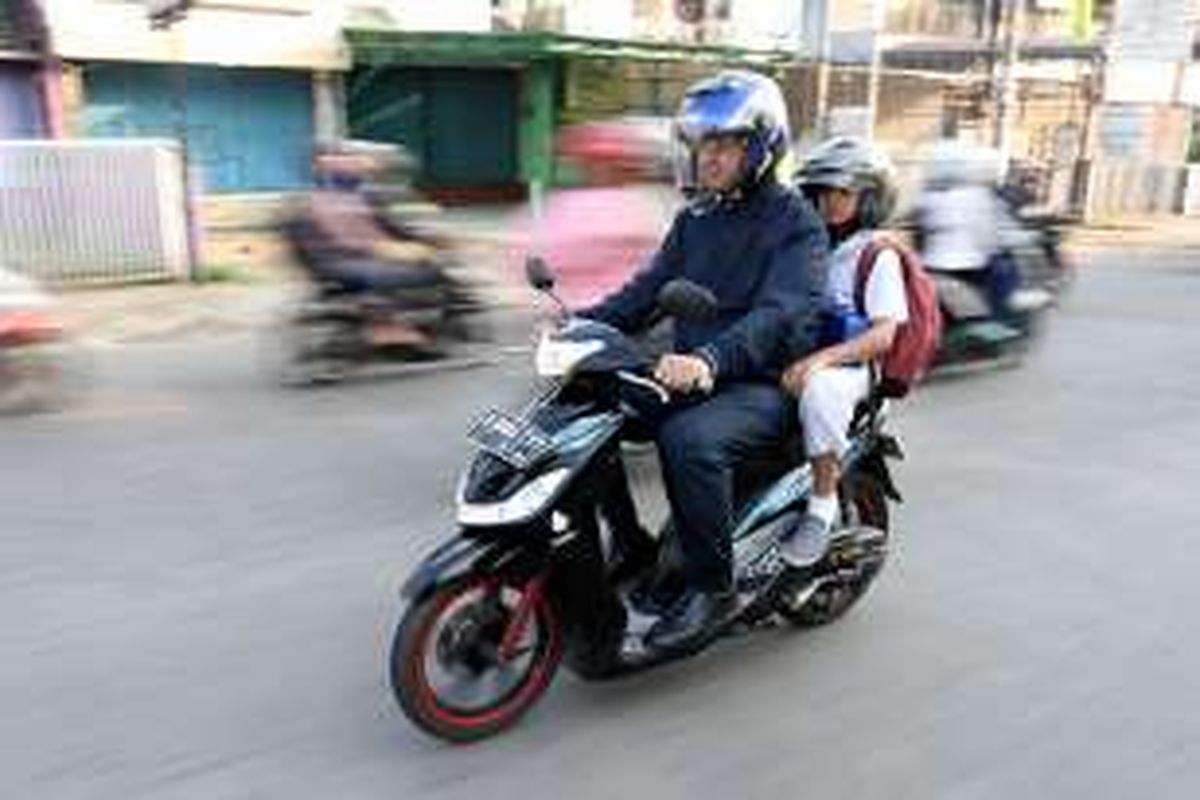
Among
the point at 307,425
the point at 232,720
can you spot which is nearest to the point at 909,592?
the point at 232,720

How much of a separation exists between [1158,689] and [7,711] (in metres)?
3.38

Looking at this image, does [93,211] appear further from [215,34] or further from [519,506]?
[519,506]

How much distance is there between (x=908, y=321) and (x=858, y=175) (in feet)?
1.85

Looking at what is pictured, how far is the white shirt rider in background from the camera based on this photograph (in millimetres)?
3865

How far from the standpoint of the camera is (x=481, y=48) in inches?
780

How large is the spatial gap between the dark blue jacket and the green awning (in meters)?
16.4

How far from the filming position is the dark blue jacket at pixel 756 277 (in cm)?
371

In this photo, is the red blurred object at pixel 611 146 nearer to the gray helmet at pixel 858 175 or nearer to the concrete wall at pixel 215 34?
the gray helmet at pixel 858 175

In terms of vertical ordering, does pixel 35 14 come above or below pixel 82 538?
above

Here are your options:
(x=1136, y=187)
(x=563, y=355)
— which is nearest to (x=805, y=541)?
(x=563, y=355)

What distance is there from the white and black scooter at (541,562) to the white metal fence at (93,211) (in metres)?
8.15

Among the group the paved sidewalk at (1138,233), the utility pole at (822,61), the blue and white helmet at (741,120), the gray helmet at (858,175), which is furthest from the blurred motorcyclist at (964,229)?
the utility pole at (822,61)

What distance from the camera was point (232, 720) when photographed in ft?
12.0

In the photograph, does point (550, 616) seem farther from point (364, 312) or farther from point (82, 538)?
point (364, 312)
